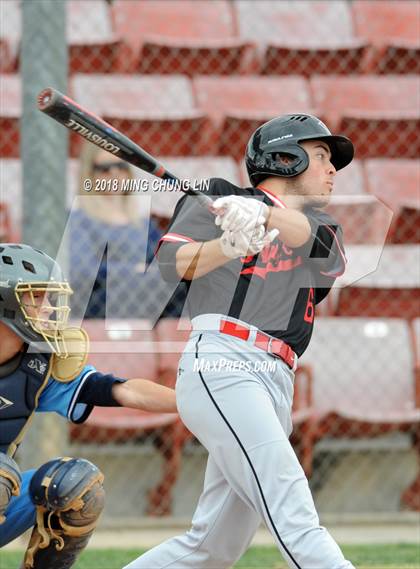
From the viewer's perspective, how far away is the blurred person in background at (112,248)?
16.6 feet

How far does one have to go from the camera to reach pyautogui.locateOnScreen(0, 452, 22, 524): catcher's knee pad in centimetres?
296

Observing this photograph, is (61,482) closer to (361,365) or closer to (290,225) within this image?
(290,225)

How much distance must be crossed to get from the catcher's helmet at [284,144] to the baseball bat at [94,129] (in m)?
0.28

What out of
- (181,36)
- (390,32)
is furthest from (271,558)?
(390,32)

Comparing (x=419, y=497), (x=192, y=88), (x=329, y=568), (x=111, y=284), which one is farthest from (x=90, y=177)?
(x=329, y=568)

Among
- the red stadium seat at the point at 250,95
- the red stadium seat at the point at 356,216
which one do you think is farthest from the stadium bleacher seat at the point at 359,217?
the red stadium seat at the point at 250,95

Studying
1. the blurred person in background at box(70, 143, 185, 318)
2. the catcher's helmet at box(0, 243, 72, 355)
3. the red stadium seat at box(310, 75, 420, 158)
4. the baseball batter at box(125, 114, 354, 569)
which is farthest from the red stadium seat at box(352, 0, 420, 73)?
the catcher's helmet at box(0, 243, 72, 355)

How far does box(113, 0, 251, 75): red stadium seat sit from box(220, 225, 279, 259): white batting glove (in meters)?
4.52

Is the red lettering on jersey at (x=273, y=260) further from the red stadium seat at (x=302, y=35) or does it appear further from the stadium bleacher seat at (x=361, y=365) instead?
the red stadium seat at (x=302, y=35)

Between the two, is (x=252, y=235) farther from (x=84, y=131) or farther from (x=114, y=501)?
(x=114, y=501)

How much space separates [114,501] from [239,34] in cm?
389

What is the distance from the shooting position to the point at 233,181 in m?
6.08

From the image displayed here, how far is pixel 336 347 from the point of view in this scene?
5438 mm

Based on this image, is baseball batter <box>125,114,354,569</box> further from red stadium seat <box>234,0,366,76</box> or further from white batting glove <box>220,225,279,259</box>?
red stadium seat <box>234,0,366,76</box>
